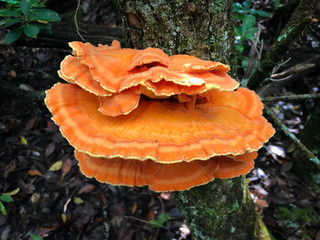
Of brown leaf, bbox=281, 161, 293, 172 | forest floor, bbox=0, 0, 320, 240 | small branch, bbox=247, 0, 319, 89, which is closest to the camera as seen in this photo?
small branch, bbox=247, 0, 319, 89

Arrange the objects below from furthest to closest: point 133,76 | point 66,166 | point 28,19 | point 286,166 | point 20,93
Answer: point 286,166, point 66,166, point 20,93, point 28,19, point 133,76

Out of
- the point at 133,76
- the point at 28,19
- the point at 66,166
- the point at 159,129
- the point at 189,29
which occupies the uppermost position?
the point at 189,29

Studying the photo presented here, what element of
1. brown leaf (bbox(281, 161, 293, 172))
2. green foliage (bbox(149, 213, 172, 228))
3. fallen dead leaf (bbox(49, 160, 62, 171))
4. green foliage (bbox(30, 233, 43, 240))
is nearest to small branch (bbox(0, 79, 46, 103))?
fallen dead leaf (bbox(49, 160, 62, 171))

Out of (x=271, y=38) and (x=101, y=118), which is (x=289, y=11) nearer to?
(x=271, y=38)

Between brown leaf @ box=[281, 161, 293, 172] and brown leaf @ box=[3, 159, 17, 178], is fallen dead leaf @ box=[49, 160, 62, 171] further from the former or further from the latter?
brown leaf @ box=[281, 161, 293, 172]

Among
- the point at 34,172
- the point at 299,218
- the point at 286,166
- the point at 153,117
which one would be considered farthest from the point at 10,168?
the point at 286,166

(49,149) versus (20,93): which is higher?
(20,93)

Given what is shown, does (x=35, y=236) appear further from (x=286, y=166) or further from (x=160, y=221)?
(x=286, y=166)

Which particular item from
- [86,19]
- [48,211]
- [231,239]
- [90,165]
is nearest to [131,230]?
[48,211]
